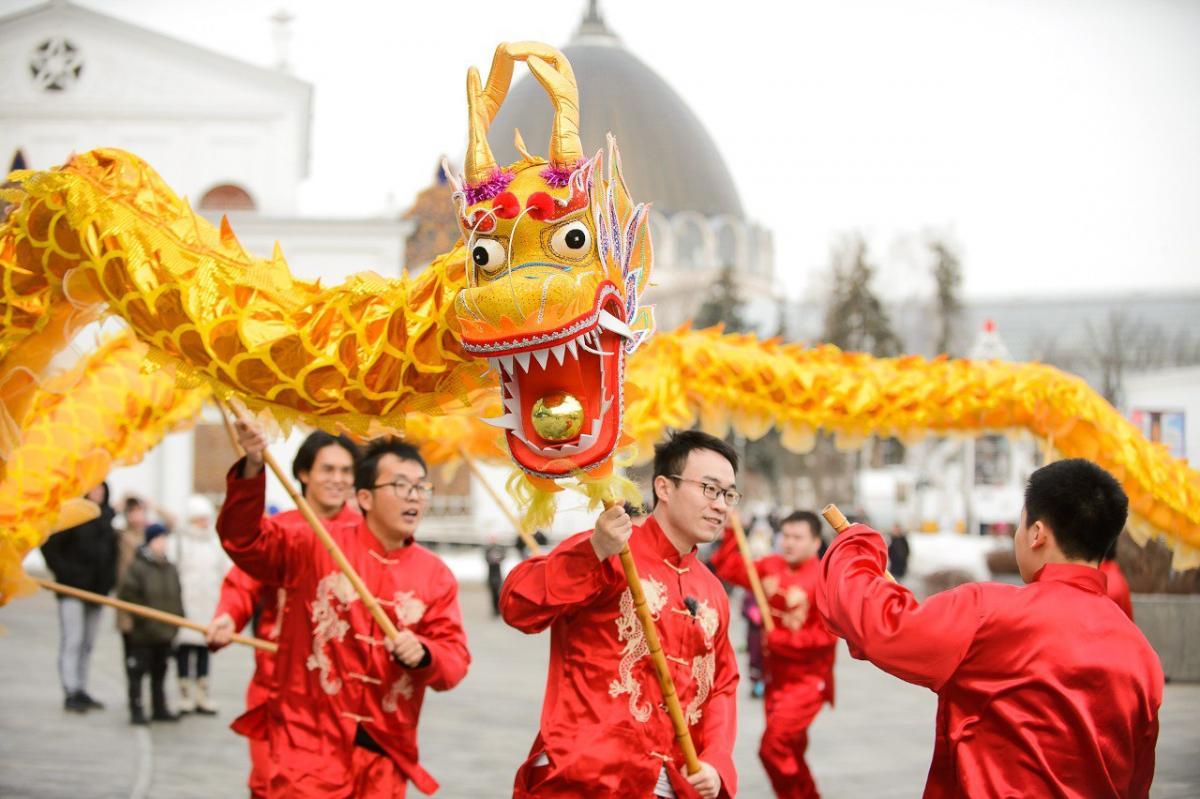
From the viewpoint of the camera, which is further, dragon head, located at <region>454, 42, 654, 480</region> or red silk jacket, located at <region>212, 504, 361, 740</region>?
red silk jacket, located at <region>212, 504, 361, 740</region>

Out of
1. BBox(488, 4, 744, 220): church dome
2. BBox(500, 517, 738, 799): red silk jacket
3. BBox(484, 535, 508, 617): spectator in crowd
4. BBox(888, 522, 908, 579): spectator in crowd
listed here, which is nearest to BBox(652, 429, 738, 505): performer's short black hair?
BBox(500, 517, 738, 799): red silk jacket

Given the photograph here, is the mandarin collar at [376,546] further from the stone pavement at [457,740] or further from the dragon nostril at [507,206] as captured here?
the stone pavement at [457,740]

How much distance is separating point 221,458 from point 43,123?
21.3 ft

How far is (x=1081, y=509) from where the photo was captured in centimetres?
343

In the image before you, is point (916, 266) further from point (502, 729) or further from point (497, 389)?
point (497, 389)

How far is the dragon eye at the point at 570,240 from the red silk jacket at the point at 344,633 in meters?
1.60

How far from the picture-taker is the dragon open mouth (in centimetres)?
364

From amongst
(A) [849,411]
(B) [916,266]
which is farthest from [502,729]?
(B) [916,266]

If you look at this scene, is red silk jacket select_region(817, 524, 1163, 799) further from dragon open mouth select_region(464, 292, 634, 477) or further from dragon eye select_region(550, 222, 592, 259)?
dragon eye select_region(550, 222, 592, 259)

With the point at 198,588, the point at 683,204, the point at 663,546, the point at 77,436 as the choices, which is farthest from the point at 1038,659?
the point at 683,204

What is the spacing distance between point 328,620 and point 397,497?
496 millimetres

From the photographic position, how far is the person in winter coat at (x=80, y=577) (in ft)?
31.5

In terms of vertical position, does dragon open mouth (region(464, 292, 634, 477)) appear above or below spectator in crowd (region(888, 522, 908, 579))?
above

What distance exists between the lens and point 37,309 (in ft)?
15.7
